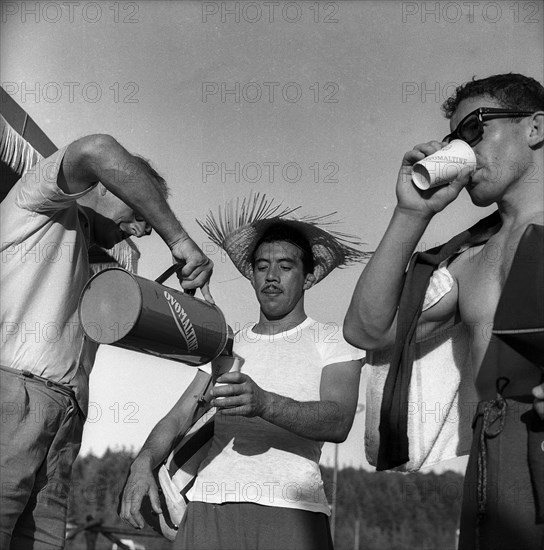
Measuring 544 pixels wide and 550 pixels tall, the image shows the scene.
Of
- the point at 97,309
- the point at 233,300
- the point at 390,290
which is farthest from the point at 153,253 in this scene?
the point at 390,290

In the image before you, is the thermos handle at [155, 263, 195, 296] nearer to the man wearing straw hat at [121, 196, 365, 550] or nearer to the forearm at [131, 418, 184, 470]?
the man wearing straw hat at [121, 196, 365, 550]

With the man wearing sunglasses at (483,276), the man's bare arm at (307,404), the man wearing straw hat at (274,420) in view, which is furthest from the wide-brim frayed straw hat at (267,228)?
the man wearing sunglasses at (483,276)

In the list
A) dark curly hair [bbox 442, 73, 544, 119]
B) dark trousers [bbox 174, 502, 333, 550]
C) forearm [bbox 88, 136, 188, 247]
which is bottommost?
dark trousers [bbox 174, 502, 333, 550]

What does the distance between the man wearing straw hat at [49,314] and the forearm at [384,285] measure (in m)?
0.44

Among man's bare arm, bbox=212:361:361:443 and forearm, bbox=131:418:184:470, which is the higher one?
man's bare arm, bbox=212:361:361:443

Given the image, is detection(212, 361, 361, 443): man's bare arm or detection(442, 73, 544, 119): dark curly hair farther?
detection(212, 361, 361, 443): man's bare arm

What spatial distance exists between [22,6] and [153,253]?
955mm

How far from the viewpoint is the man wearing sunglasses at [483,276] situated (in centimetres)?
158

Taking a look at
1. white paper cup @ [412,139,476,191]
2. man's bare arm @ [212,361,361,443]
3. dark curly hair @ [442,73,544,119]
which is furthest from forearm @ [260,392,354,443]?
dark curly hair @ [442,73,544,119]

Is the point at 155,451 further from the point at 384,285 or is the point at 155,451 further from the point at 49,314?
the point at 384,285

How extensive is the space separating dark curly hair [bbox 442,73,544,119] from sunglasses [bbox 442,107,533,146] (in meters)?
0.04

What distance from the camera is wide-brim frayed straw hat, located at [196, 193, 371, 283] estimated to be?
254 cm

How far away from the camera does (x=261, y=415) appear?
2002 mm

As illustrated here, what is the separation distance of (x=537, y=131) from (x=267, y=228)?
3.13 feet
